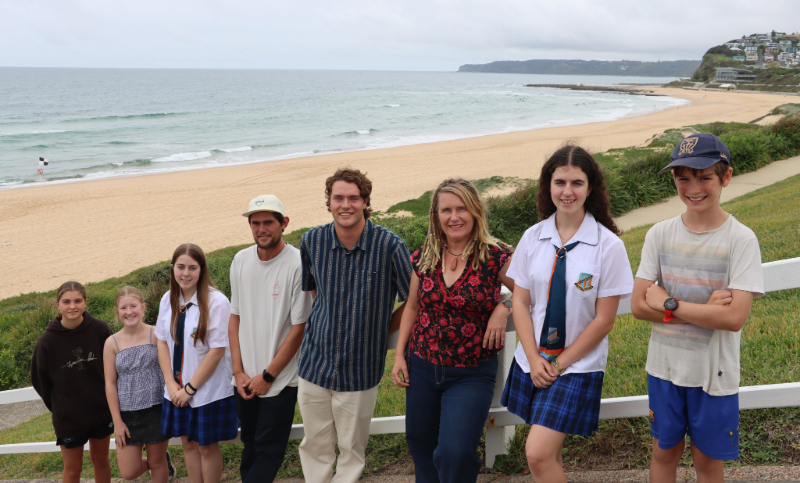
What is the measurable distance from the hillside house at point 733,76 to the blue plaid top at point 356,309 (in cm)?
12063

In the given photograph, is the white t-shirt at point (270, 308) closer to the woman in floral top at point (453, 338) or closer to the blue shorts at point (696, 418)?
the woman in floral top at point (453, 338)

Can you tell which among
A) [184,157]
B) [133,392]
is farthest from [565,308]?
[184,157]

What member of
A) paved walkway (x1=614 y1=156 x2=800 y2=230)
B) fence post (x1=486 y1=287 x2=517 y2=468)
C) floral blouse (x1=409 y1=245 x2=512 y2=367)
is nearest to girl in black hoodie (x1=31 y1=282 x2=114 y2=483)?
floral blouse (x1=409 y1=245 x2=512 y2=367)

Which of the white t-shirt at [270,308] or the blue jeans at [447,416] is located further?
the white t-shirt at [270,308]

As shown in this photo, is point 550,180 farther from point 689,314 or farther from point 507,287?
point 689,314

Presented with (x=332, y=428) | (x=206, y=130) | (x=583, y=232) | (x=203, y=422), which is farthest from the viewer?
(x=206, y=130)

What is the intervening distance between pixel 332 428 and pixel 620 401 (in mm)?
1596

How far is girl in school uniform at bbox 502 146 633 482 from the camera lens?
2514 millimetres

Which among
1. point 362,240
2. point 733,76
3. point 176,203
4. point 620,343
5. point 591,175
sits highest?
point 733,76

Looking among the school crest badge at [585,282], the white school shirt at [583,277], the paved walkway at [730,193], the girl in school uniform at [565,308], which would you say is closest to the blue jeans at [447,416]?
the girl in school uniform at [565,308]

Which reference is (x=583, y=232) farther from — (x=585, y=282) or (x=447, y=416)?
(x=447, y=416)

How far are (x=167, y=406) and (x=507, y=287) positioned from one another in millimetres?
2281

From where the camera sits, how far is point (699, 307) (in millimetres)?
2326

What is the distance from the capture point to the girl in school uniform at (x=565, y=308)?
2.51 meters
